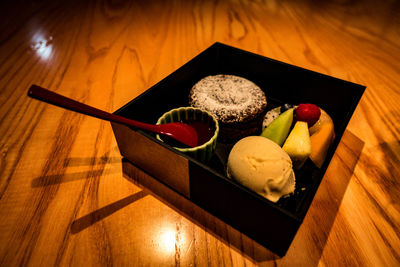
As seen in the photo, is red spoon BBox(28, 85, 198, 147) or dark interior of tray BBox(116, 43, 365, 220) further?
dark interior of tray BBox(116, 43, 365, 220)

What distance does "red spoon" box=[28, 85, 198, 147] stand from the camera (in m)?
0.50

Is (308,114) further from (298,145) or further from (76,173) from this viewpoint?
(76,173)

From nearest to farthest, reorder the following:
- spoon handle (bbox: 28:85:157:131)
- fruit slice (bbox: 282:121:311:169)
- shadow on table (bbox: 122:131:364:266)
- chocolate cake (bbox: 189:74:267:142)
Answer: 1. spoon handle (bbox: 28:85:157:131)
2. shadow on table (bbox: 122:131:364:266)
3. fruit slice (bbox: 282:121:311:169)
4. chocolate cake (bbox: 189:74:267:142)

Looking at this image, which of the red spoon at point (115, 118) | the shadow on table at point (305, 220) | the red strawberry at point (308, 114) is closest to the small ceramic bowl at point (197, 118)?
the red spoon at point (115, 118)

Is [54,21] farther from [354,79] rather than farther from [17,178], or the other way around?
[354,79]

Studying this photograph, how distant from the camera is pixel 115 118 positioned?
617 millimetres

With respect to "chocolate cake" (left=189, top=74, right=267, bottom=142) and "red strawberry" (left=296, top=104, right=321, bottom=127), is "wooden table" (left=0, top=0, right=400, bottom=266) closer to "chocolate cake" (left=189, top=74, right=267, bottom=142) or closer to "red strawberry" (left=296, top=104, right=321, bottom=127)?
"red strawberry" (left=296, top=104, right=321, bottom=127)

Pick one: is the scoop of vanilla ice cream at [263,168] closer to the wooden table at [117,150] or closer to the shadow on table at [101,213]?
the wooden table at [117,150]

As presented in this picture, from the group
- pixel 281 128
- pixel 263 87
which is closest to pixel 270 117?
pixel 281 128

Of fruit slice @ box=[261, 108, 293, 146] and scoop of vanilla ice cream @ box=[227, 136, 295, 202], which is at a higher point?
fruit slice @ box=[261, 108, 293, 146]

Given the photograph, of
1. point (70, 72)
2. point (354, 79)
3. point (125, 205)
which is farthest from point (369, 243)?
point (70, 72)

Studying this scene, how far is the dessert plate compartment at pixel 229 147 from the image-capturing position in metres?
0.52

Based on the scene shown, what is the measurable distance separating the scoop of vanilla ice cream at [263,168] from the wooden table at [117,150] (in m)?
0.13

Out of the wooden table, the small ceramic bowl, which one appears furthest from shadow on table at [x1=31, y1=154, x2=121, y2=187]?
the small ceramic bowl
